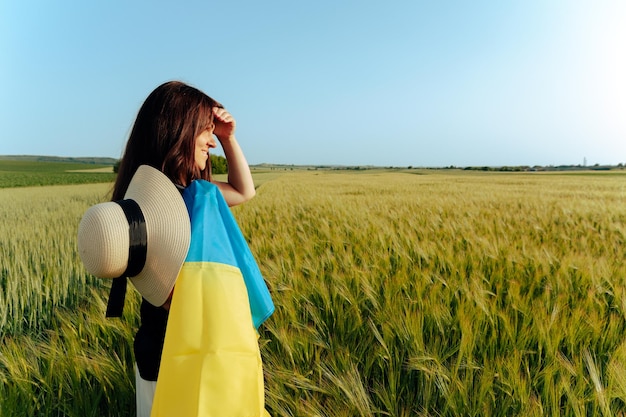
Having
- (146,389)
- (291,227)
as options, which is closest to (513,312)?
(146,389)

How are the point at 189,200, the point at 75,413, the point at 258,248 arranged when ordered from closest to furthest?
the point at 189,200 < the point at 75,413 < the point at 258,248

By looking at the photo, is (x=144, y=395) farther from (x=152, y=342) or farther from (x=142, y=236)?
(x=142, y=236)

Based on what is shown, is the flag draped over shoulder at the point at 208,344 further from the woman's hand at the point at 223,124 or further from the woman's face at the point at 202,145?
the woman's hand at the point at 223,124

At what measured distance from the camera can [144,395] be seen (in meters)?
1.08

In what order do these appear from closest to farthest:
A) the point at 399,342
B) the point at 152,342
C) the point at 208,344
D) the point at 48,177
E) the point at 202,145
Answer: the point at 208,344 → the point at 152,342 → the point at 202,145 → the point at 399,342 → the point at 48,177

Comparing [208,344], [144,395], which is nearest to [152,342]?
[144,395]

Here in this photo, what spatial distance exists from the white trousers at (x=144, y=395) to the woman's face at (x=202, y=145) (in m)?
0.61

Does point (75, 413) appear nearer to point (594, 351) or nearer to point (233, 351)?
point (233, 351)

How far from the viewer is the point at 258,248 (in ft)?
9.37

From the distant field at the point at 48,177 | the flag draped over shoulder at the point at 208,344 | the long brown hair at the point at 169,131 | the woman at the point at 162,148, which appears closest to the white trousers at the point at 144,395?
the woman at the point at 162,148

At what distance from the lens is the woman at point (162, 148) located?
1.04 metres

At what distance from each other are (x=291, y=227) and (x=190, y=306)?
2.84 metres

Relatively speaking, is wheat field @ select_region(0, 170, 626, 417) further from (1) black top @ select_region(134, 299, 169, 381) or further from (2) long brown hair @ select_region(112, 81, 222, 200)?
(2) long brown hair @ select_region(112, 81, 222, 200)

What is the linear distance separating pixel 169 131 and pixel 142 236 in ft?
1.06
